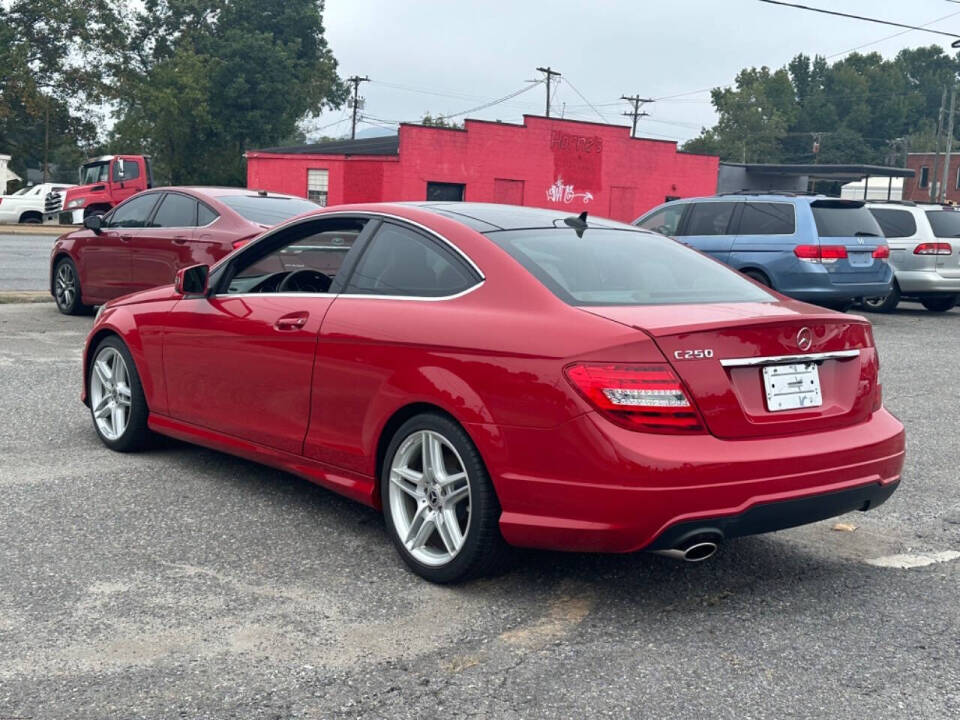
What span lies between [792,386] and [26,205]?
38.6 m

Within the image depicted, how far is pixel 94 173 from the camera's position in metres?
32.1

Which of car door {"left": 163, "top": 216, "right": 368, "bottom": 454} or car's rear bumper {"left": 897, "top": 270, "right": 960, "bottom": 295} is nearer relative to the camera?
car door {"left": 163, "top": 216, "right": 368, "bottom": 454}

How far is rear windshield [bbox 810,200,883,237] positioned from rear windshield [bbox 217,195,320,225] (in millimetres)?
6723

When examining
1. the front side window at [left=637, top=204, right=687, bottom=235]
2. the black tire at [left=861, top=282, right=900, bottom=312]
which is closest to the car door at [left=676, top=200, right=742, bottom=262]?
the front side window at [left=637, top=204, right=687, bottom=235]

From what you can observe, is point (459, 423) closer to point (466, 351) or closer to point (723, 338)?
point (466, 351)

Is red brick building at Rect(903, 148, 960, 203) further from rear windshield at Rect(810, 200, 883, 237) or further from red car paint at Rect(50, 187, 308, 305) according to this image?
red car paint at Rect(50, 187, 308, 305)

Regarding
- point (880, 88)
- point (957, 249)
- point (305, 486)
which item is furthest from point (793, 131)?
point (305, 486)

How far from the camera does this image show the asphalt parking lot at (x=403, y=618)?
3391mm

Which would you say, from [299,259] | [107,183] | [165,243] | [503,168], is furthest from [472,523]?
[503,168]

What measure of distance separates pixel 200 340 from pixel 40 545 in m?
1.37

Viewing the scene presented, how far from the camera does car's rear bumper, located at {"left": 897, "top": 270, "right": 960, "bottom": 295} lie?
55.7ft

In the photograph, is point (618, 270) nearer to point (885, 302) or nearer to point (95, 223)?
point (95, 223)

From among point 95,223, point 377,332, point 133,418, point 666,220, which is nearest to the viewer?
point 377,332

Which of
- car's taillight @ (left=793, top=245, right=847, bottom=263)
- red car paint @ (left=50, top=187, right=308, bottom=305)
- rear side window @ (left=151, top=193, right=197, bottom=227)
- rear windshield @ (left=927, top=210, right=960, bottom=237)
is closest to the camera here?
red car paint @ (left=50, top=187, right=308, bottom=305)
